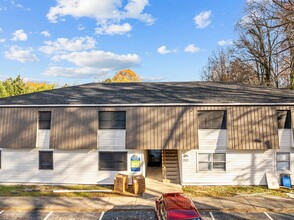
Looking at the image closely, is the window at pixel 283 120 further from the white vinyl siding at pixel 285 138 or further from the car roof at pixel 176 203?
the car roof at pixel 176 203

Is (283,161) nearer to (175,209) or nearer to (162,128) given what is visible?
(162,128)

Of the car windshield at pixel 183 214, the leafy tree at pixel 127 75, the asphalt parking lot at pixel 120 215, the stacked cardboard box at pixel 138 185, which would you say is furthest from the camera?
the leafy tree at pixel 127 75

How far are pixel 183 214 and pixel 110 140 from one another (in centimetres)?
896

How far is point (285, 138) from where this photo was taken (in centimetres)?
1667

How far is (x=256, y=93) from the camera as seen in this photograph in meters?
19.1

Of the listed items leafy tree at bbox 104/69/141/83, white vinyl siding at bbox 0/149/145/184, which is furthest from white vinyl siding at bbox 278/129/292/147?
leafy tree at bbox 104/69/141/83

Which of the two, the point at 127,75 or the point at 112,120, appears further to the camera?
the point at 127,75

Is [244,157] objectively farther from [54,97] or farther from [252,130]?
[54,97]

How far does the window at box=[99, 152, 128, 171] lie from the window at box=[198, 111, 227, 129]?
19.8 feet

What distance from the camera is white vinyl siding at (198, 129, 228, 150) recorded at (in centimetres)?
1683

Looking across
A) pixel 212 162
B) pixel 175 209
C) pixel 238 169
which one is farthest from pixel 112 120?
pixel 238 169

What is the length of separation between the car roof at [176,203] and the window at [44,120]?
1077 centimetres

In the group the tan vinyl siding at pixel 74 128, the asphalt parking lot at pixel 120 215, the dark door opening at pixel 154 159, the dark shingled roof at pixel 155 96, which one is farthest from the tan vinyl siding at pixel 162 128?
the dark door opening at pixel 154 159

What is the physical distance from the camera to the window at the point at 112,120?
1723cm
